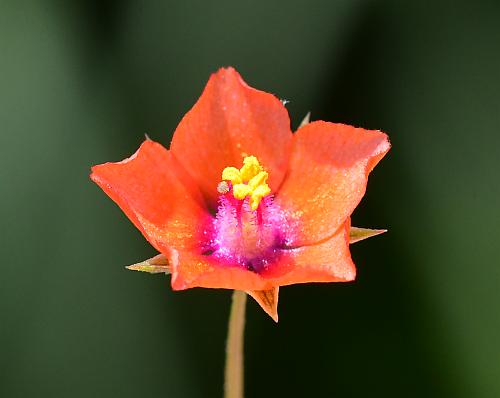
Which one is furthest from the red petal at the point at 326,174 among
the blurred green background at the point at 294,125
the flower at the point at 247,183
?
the blurred green background at the point at 294,125

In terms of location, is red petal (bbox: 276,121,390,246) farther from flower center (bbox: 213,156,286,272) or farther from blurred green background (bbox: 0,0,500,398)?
blurred green background (bbox: 0,0,500,398)

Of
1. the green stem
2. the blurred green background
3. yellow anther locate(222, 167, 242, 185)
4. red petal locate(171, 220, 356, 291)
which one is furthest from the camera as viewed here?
the blurred green background

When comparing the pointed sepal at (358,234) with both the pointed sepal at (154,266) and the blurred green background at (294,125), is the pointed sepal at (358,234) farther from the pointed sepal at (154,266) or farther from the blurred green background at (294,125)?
the blurred green background at (294,125)

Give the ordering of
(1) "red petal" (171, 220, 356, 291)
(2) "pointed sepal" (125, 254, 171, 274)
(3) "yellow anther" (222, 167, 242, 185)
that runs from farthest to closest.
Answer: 1. (3) "yellow anther" (222, 167, 242, 185)
2. (2) "pointed sepal" (125, 254, 171, 274)
3. (1) "red petal" (171, 220, 356, 291)

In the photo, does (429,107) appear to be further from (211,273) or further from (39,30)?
(211,273)

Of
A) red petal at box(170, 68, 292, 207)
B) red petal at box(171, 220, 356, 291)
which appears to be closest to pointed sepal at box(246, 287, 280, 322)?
red petal at box(171, 220, 356, 291)

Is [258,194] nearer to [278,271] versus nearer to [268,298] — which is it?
[278,271]

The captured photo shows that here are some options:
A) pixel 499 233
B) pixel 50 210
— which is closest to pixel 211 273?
pixel 50 210
